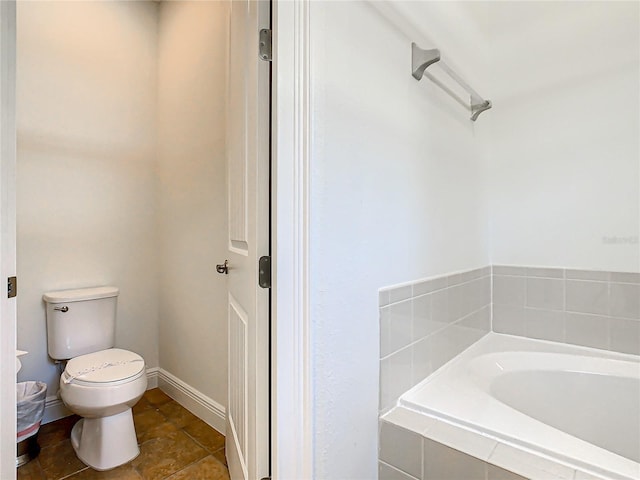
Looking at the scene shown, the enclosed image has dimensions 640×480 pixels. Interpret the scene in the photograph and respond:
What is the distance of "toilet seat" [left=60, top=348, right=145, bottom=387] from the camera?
165 centimetres

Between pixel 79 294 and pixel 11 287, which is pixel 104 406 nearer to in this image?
pixel 79 294

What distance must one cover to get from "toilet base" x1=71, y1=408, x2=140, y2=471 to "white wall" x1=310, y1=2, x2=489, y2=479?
4.06 ft

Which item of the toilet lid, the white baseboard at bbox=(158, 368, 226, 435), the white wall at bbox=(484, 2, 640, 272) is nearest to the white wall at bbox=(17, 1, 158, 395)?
the white baseboard at bbox=(158, 368, 226, 435)

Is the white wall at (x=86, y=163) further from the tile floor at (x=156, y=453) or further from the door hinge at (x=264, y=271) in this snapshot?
the door hinge at (x=264, y=271)

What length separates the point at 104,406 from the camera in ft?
5.28

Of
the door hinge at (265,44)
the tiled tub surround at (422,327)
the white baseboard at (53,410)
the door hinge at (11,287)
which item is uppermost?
the door hinge at (265,44)

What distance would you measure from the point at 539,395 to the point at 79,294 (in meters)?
2.46

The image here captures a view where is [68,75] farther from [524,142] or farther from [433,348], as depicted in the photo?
[524,142]

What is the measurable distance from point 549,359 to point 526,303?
0.35 metres

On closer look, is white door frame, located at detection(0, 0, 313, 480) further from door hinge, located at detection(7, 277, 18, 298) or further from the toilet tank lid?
the toilet tank lid

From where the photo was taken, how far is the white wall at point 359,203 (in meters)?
0.99

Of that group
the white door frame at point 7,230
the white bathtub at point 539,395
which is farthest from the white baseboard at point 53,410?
the white bathtub at point 539,395

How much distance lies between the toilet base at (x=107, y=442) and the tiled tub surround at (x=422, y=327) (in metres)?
1.34

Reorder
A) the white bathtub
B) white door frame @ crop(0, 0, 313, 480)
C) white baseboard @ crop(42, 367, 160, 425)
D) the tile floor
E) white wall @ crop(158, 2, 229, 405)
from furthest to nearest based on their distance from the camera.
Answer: white baseboard @ crop(42, 367, 160, 425)
white wall @ crop(158, 2, 229, 405)
the tile floor
the white bathtub
white door frame @ crop(0, 0, 313, 480)
